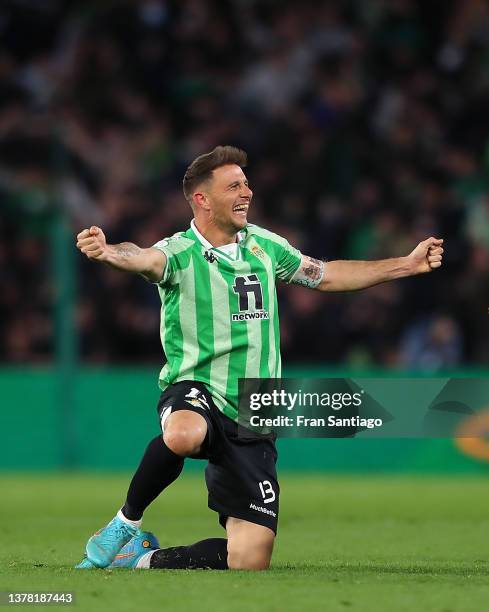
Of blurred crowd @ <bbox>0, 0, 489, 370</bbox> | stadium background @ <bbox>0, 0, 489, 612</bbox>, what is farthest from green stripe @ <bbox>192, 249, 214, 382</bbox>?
blurred crowd @ <bbox>0, 0, 489, 370</bbox>

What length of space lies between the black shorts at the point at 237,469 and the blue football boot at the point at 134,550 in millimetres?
354

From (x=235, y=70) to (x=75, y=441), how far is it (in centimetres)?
467

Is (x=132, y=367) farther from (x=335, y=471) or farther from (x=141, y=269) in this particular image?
(x=141, y=269)

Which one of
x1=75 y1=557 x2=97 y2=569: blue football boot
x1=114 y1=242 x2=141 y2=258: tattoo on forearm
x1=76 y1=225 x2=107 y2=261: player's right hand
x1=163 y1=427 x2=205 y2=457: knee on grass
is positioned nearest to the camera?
x1=76 y1=225 x2=107 y2=261: player's right hand

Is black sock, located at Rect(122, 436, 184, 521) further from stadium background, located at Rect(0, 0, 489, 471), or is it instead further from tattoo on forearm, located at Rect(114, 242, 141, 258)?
stadium background, located at Rect(0, 0, 489, 471)

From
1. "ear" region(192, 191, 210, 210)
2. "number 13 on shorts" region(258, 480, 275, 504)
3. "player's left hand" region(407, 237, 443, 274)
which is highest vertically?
"ear" region(192, 191, 210, 210)

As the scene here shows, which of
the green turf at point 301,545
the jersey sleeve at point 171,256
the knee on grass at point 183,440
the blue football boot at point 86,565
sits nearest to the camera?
the green turf at point 301,545

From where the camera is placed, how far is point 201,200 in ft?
22.7

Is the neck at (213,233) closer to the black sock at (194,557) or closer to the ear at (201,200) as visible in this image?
the ear at (201,200)

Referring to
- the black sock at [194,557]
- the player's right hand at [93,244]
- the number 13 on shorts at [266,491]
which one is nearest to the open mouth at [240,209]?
the player's right hand at [93,244]

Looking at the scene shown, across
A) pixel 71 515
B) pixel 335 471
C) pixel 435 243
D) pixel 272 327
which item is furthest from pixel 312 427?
pixel 335 471

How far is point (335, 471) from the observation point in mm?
15031

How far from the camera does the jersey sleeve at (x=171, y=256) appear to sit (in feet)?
21.9

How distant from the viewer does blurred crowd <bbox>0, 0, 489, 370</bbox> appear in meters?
15.0
